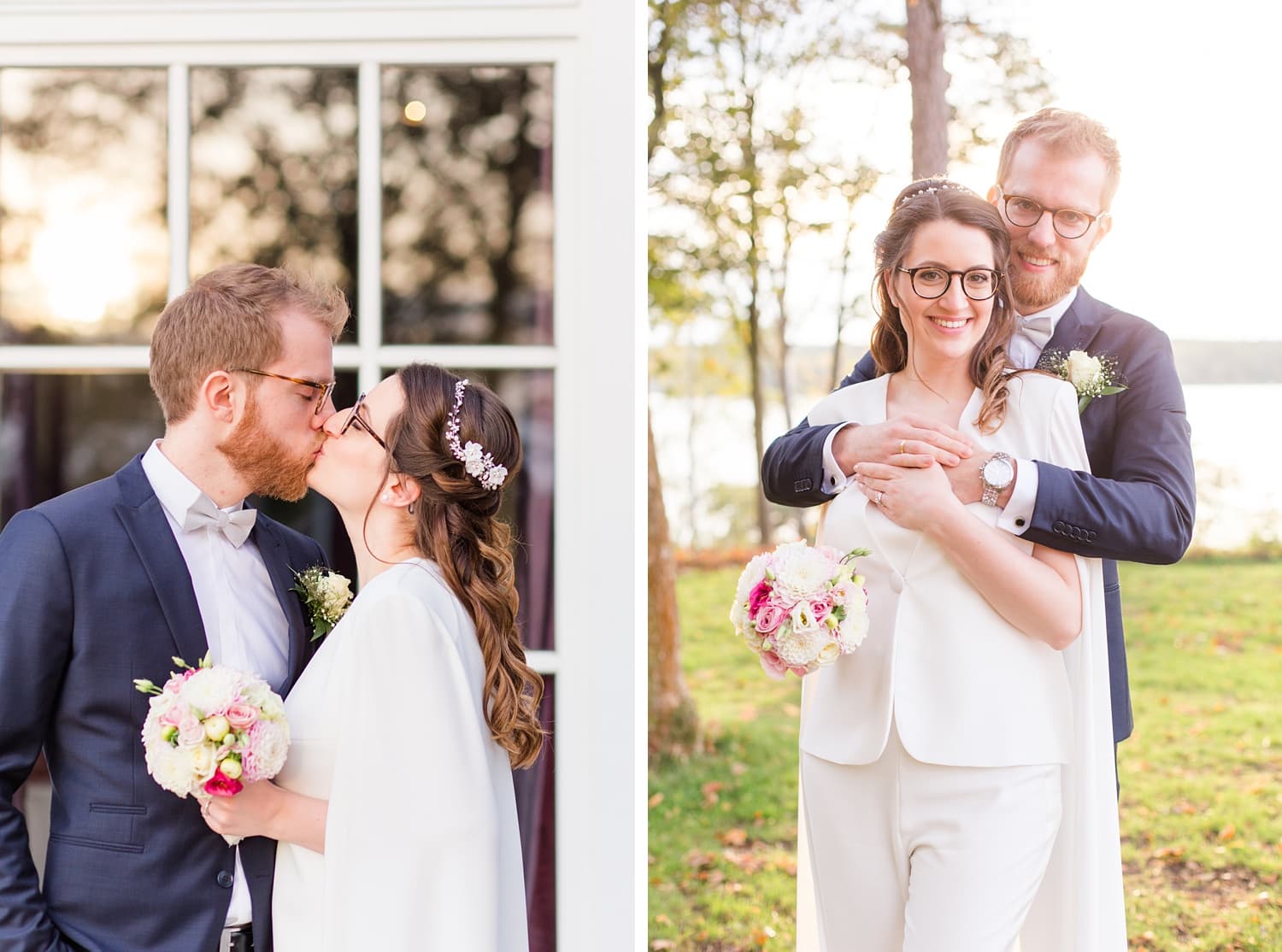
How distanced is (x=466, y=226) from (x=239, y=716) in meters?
1.61

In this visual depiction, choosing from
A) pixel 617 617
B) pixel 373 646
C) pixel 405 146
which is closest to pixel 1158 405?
pixel 617 617

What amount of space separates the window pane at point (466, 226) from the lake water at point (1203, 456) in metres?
2.73

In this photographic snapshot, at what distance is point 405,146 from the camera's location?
10.0ft

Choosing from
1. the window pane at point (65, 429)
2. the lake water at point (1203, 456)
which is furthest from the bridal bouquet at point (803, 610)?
the lake water at point (1203, 456)

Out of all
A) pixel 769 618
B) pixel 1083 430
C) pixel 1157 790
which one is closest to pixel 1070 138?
pixel 1083 430

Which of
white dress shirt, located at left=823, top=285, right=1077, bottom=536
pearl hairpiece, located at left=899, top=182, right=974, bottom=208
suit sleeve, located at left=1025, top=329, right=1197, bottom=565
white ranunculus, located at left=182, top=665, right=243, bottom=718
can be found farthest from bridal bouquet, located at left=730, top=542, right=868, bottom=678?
white ranunculus, located at left=182, top=665, right=243, bottom=718

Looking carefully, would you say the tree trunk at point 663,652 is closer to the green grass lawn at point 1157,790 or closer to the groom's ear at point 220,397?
the green grass lawn at point 1157,790

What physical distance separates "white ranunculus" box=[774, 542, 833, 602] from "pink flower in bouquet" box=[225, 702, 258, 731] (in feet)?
3.63

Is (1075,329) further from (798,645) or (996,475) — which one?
(798,645)

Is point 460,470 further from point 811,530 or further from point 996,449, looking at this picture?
point 811,530

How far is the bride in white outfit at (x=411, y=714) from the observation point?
→ 6.61ft

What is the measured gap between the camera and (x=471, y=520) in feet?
7.34

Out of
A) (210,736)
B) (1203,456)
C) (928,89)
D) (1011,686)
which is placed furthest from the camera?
(1203,456)

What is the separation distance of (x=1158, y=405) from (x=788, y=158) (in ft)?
15.4
